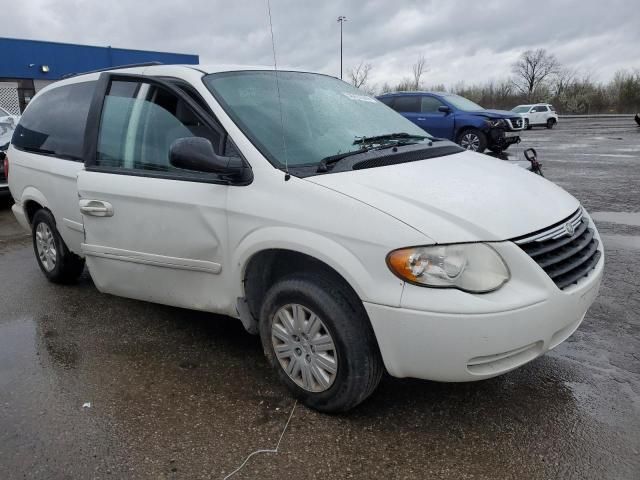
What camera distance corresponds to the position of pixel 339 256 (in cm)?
238

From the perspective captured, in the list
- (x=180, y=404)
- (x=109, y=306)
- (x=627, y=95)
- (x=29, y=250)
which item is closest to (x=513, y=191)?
(x=180, y=404)

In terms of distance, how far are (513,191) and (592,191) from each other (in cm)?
677

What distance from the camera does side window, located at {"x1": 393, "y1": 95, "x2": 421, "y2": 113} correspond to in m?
13.8

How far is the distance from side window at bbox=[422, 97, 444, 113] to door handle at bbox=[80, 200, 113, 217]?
11492mm

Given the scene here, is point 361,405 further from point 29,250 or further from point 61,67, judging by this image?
point 61,67

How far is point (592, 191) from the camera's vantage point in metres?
8.55

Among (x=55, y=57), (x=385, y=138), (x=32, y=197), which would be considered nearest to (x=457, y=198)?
(x=385, y=138)

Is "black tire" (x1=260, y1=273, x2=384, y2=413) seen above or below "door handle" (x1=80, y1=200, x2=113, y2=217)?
below

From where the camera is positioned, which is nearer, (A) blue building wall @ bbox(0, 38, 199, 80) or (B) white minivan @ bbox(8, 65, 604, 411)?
(B) white minivan @ bbox(8, 65, 604, 411)

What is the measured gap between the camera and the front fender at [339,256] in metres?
2.28

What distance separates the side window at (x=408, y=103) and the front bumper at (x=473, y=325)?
1204 cm

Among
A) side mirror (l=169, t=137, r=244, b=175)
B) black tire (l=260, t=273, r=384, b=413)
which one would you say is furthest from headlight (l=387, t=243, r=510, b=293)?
side mirror (l=169, t=137, r=244, b=175)

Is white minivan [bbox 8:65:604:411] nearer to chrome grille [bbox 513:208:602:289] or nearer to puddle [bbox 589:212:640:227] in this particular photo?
chrome grille [bbox 513:208:602:289]

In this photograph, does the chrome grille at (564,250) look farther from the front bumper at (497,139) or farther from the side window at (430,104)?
the side window at (430,104)
